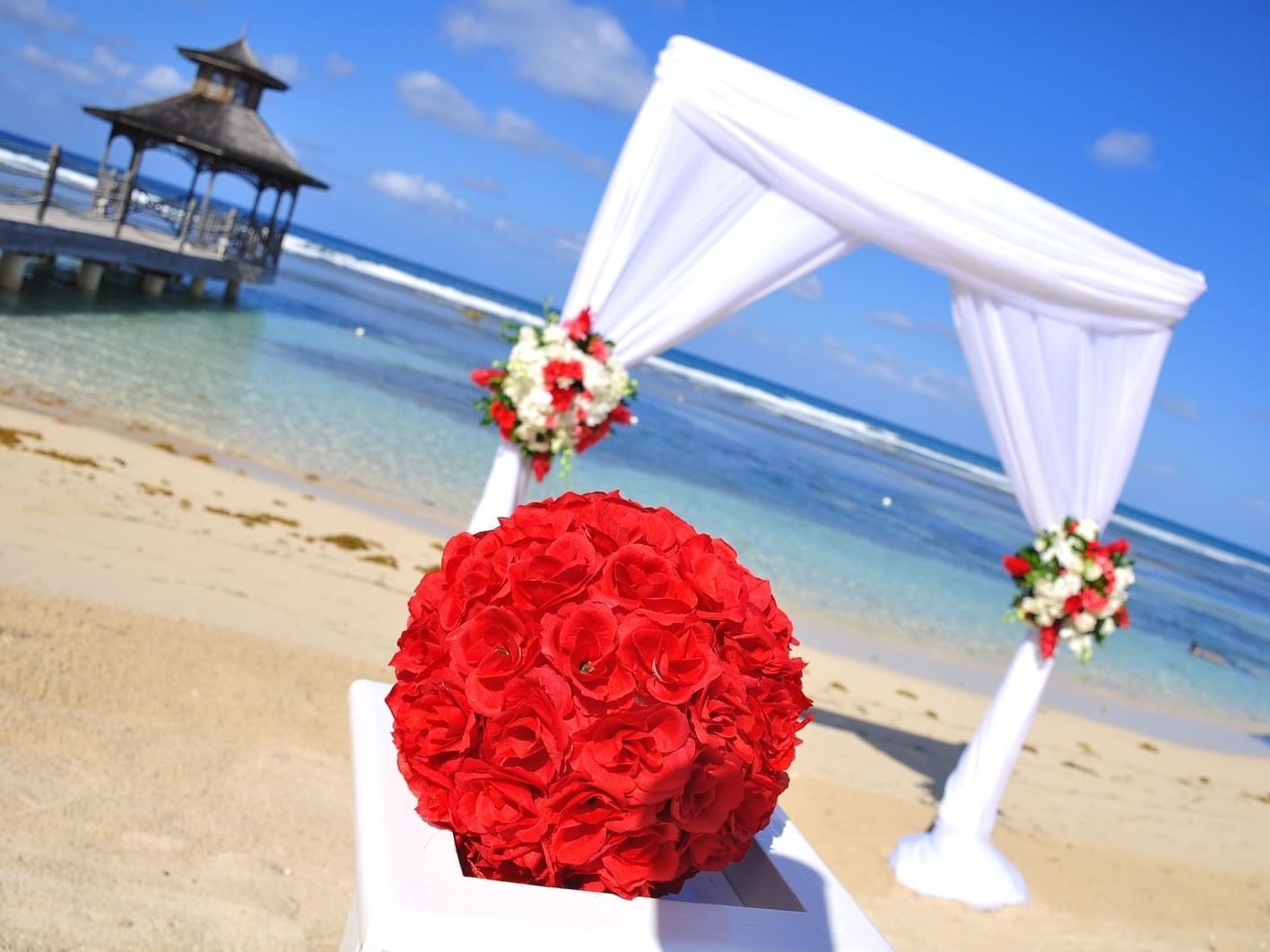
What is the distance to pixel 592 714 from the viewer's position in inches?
56.1

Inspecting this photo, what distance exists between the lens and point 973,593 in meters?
15.8

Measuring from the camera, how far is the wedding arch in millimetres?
4324

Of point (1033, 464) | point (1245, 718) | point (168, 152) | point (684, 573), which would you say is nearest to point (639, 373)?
point (168, 152)

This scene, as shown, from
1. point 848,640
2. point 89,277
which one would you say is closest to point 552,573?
point 848,640

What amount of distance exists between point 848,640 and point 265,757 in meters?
7.19

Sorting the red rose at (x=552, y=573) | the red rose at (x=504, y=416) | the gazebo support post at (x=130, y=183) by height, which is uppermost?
the red rose at (x=552, y=573)

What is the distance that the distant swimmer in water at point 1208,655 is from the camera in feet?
55.4

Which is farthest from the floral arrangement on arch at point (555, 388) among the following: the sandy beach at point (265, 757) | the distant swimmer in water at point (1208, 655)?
the distant swimmer in water at point (1208, 655)

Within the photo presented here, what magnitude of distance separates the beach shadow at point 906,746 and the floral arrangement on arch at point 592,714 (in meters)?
5.50

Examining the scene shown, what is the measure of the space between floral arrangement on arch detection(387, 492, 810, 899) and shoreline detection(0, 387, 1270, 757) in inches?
322

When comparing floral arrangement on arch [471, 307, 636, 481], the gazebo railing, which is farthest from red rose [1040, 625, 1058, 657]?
the gazebo railing

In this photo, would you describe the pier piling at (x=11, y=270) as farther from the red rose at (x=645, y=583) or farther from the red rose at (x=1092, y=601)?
the red rose at (x=645, y=583)

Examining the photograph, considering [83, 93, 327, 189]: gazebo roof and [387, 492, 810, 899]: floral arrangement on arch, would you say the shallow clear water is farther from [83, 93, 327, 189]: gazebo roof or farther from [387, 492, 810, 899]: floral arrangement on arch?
[387, 492, 810, 899]: floral arrangement on arch

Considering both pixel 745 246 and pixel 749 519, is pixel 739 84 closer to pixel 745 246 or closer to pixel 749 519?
pixel 745 246
